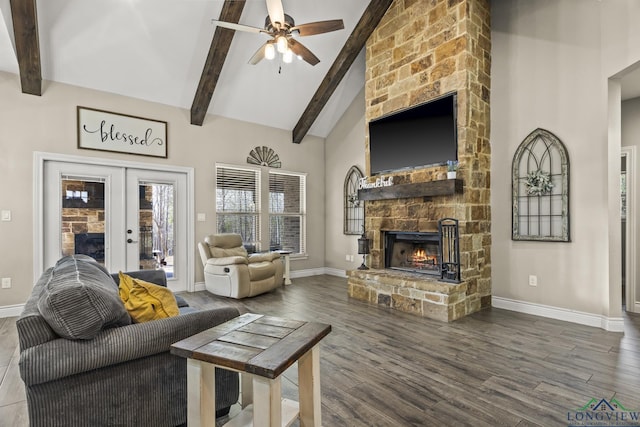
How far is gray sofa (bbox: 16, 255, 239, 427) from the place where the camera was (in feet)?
4.85

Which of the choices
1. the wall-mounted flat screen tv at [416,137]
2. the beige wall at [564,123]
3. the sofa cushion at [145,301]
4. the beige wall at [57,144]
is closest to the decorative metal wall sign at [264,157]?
the beige wall at [57,144]

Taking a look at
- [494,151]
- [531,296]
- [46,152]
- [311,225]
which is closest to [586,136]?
[494,151]

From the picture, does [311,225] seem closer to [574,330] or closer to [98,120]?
[98,120]

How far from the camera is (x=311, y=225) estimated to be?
6965mm

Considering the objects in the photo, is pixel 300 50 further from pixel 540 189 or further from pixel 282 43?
pixel 540 189

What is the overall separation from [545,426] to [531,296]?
2533mm

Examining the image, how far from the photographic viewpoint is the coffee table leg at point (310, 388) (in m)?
1.75

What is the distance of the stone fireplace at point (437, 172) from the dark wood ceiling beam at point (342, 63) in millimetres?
180

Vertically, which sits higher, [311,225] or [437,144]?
[437,144]

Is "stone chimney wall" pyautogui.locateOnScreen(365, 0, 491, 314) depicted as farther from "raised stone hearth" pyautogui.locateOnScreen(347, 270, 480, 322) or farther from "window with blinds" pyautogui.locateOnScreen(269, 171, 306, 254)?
"window with blinds" pyautogui.locateOnScreen(269, 171, 306, 254)

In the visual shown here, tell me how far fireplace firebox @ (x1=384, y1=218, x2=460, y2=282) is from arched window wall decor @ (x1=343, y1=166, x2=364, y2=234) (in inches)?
58.1

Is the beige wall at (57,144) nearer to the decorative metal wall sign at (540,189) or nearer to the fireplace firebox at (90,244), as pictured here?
the fireplace firebox at (90,244)

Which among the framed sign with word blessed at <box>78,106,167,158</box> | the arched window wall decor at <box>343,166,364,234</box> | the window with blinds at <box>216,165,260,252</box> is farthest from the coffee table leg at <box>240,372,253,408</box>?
the arched window wall decor at <box>343,166,364,234</box>

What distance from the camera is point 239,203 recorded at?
6086mm
